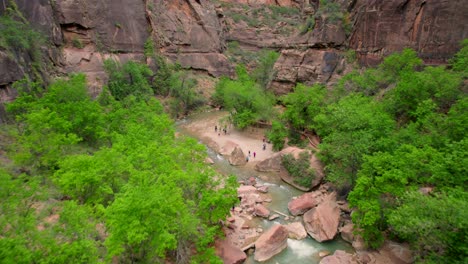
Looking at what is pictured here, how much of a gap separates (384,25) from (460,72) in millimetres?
14331

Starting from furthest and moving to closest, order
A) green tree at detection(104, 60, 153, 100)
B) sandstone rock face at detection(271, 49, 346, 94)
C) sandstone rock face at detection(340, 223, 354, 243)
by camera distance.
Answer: green tree at detection(104, 60, 153, 100), sandstone rock face at detection(271, 49, 346, 94), sandstone rock face at detection(340, 223, 354, 243)

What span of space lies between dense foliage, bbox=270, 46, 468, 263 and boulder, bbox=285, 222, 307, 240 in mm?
3623

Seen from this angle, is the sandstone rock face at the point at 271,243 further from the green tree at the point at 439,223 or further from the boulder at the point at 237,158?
the boulder at the point at 237,158

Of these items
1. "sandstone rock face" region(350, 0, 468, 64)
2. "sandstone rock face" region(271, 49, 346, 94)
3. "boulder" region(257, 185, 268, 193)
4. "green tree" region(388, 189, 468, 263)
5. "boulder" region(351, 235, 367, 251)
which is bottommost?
"boulder" region(257, 185, 268, 193)

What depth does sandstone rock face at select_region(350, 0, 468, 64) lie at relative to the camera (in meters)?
28.2

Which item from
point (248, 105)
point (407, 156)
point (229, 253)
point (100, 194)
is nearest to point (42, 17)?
point (248, 105)

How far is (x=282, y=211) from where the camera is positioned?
2162cm

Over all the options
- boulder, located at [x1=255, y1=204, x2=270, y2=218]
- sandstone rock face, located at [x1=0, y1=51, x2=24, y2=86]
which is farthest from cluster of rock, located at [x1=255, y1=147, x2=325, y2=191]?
sandstone rock face, located at [x1=0, y1=51, x2=24, y2=86]

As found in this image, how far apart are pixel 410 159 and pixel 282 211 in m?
9.80

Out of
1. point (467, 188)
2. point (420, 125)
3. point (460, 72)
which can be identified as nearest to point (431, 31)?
point (460, 72)

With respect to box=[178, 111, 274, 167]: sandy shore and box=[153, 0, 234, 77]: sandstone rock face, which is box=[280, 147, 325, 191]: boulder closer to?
box=[178, 111, 274, 167]: sandy shore

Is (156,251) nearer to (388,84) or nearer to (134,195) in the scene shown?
(134,195)

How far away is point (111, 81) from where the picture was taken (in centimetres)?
4066

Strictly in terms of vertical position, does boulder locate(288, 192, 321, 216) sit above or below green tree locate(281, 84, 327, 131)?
below
